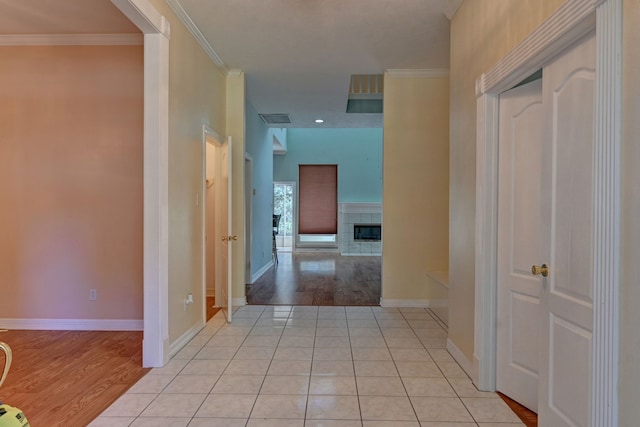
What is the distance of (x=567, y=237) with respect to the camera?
1.64 m

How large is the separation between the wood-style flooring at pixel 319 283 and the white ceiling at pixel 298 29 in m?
3.03

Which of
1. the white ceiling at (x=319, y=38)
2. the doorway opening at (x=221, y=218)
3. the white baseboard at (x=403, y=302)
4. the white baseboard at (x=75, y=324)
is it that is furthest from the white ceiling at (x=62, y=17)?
the white baseboard at (x=403, y=302)

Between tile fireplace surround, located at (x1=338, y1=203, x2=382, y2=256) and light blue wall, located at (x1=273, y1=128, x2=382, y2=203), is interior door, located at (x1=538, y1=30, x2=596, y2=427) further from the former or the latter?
light blue wall, located at (x1=273, y1=128, x2=382, y2=203)

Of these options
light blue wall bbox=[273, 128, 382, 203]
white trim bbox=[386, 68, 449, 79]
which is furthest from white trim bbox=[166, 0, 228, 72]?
light blue wall bbox=[273, 128, 382, 203]

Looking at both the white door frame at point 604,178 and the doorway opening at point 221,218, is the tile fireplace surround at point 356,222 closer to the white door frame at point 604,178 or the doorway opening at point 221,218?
the doorway opening at point 221,218

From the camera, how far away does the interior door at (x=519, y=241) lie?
2.09m

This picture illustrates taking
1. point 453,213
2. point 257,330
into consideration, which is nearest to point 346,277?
point 257,330

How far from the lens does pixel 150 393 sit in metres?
2.34

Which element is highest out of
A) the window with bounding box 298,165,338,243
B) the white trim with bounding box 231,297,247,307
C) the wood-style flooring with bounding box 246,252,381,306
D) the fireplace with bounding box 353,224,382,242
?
the window with bounding box 298,165,338,243

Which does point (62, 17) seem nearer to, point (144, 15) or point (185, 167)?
point (144, 15)

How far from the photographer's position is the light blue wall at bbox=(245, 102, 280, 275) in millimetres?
6062

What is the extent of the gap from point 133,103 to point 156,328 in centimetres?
224

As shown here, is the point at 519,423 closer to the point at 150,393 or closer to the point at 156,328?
the point at 150,393

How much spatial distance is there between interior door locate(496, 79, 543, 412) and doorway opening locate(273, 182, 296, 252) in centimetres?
844
